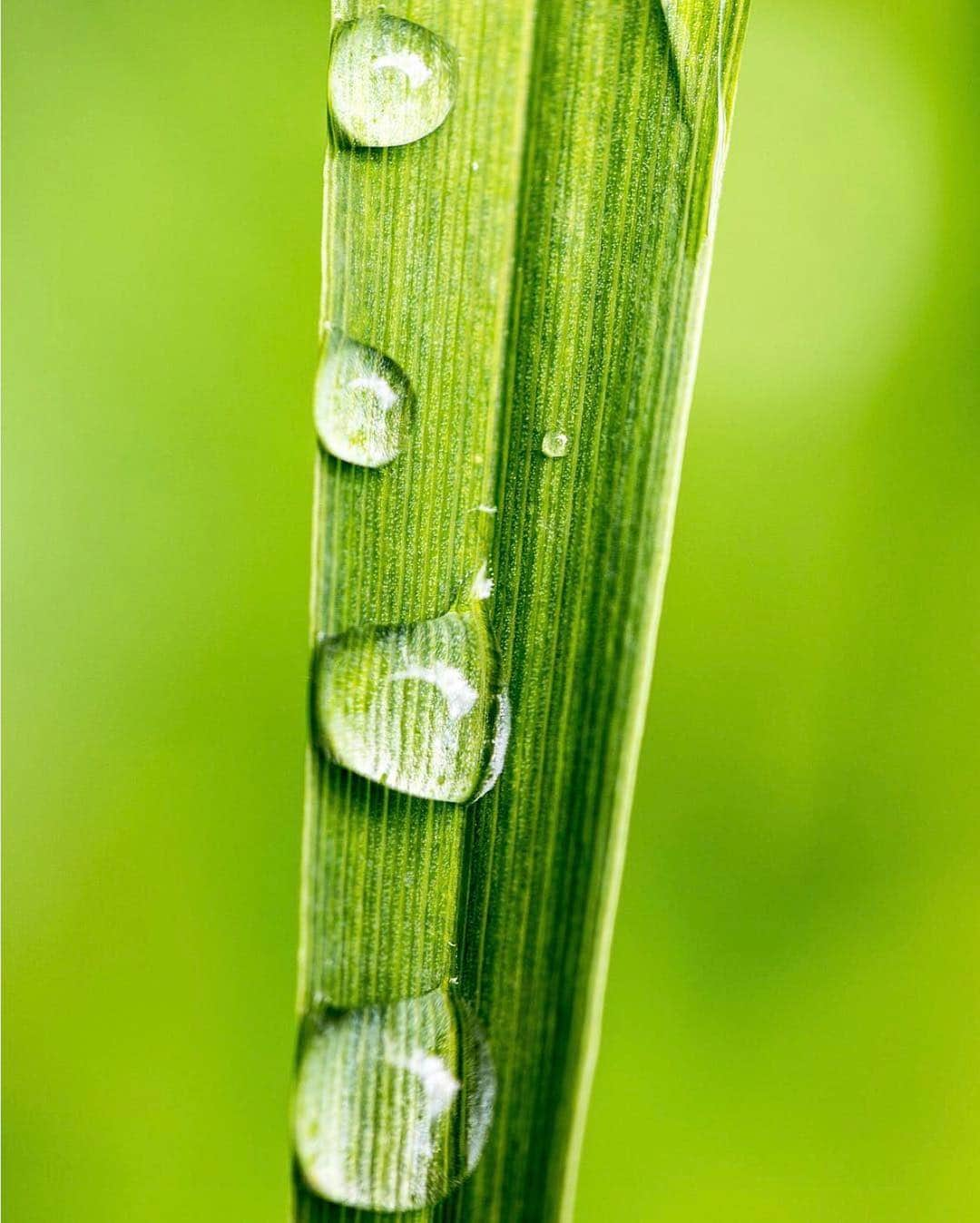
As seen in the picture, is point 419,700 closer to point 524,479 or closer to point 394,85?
point 524,479

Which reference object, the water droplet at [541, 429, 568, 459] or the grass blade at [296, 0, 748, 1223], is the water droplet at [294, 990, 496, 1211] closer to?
the grass blade at [296, 0, 748, 1223]

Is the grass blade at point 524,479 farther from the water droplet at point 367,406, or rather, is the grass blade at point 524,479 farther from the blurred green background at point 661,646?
the blurred green background at point 661,646

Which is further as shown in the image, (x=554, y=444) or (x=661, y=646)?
(x=661, y=646)

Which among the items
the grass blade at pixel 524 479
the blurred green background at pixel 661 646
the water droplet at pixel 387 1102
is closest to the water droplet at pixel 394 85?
the grass blade at pixel 524 479

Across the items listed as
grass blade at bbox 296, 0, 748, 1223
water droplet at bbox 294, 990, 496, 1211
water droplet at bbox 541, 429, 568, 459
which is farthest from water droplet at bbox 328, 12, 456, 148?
water droplet at bbox 294, 990, 496, 1211

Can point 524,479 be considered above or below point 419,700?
above

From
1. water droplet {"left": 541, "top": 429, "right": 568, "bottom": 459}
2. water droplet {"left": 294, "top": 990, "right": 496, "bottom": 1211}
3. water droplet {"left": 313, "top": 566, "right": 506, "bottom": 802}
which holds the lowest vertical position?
water droplet {"left": 294, "top": 990, "right": 496, "bottom": 1211}

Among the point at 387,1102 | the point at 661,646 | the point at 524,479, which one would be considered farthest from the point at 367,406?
the point at 661,646
